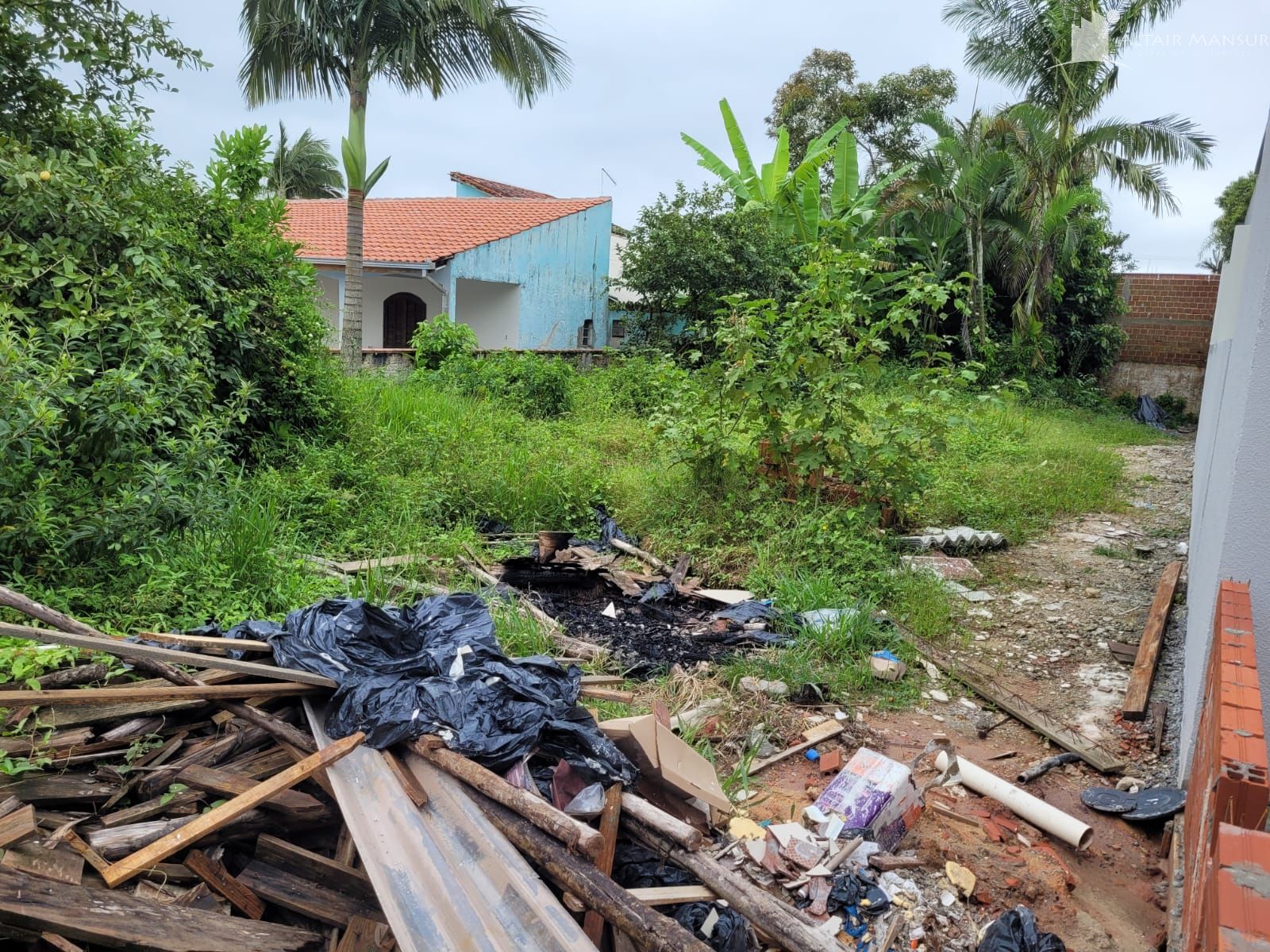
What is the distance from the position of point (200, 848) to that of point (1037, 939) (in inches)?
101

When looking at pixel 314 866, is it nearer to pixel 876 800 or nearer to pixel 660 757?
pixel 660 757

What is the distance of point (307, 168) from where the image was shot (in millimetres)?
26703

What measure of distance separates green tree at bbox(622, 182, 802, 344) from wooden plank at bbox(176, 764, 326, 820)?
1186 cm

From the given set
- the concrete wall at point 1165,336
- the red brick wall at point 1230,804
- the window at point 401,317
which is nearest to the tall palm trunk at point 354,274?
the window at point 401,317

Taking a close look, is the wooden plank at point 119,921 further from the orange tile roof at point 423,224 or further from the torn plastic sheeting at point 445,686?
the orange tile roof at point 423,224

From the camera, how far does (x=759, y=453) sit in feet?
22.3

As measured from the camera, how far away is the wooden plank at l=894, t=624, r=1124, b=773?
379cm

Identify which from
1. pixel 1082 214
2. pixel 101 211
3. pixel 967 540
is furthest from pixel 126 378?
pixel 1082 214

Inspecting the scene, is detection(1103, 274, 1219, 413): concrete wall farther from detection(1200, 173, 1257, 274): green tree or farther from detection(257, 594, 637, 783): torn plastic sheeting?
detection(257, 594, 637, 783): torn plastic sheeting

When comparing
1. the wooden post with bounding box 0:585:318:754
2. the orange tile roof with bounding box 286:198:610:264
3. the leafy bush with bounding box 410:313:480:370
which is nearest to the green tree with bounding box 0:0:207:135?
the wooden post with bounding box 0:585:318:754

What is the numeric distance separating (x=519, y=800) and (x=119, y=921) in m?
1.08

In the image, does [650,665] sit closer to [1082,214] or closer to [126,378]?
[126,378]

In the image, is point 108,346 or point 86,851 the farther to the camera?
point 108,346

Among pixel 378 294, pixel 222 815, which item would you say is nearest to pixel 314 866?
pixel 222 815
